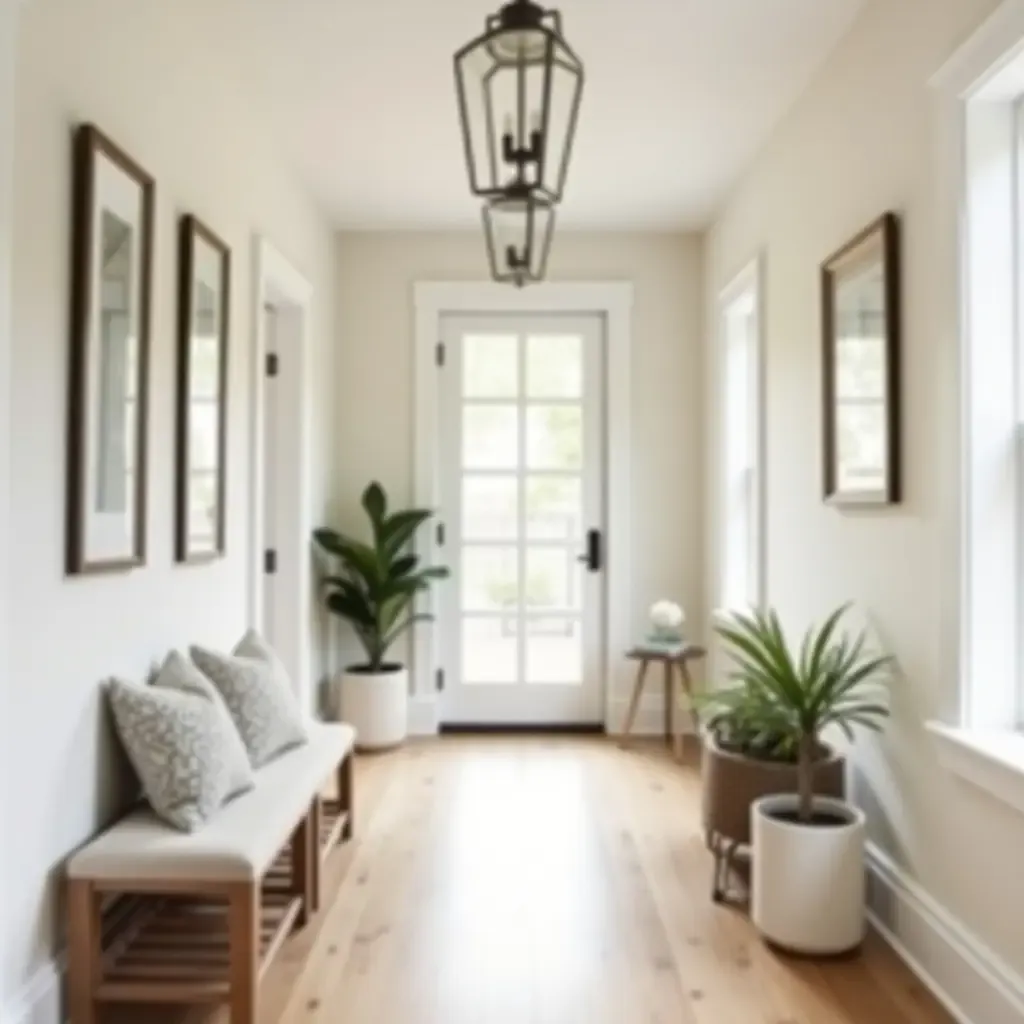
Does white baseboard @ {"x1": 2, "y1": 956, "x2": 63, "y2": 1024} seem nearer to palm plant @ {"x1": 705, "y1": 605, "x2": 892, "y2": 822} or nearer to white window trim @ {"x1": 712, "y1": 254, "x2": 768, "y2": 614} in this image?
palm plant @ {"x1": 705, "y1": 605, "x2": 892, "y2": 822}

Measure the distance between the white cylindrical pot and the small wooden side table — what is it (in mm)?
1806

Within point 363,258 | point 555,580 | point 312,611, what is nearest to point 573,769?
point 555,580

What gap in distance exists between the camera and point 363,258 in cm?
490

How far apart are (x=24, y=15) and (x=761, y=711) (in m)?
2.31

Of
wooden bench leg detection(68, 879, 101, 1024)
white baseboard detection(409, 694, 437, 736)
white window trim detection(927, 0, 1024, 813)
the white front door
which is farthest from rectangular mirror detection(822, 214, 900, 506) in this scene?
white baseboard detection(409, 694, 437, 736)

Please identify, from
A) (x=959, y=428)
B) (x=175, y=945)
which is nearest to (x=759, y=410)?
(x=959, y=428)

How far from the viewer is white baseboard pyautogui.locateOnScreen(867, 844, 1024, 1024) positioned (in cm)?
195

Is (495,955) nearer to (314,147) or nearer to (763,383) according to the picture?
(763,383)

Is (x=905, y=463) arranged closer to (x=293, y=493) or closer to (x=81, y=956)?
(x=81, y=956)

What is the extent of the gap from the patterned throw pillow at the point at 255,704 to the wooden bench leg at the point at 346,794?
463 mm

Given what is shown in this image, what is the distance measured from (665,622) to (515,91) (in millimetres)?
3167

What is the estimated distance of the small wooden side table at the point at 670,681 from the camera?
437cm

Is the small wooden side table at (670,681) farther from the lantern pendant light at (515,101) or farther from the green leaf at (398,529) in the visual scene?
the lantern pendant light at (515,101)

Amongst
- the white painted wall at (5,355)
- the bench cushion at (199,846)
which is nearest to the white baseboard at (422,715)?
the bench cushion at (199,846)
